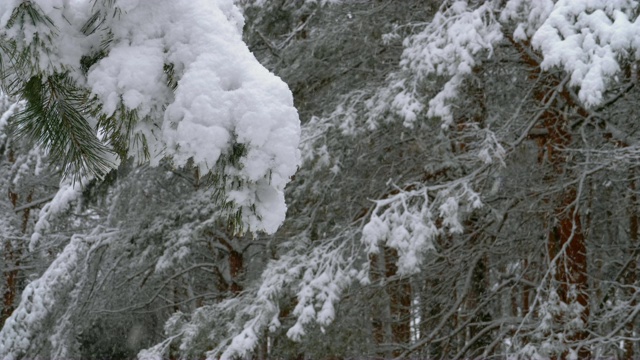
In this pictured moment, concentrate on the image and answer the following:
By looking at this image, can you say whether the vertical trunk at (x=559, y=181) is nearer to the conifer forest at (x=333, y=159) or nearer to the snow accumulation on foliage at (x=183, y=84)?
the conifer forest at (x=333, y=159)

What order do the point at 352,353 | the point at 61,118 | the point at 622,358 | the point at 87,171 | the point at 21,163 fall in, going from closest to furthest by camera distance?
the point at 61,118 → the point at 87,171 → the point at 622,358 → the point at 352,353 → the point at 21,163

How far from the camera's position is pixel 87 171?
1.74 m

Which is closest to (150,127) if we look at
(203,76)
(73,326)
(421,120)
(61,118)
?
(203,76)

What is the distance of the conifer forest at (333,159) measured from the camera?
4.58ft

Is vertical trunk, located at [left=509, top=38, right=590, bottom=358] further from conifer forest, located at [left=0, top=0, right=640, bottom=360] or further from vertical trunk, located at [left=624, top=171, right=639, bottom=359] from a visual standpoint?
vertical trunk, located at [left=624, top=171, right=639, bottom=359]

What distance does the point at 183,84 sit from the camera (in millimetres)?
1349

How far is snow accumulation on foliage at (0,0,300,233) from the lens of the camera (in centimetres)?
133

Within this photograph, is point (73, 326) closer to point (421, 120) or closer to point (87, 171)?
point (421, 120)

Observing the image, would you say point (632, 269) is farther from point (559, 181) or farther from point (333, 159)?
point (333, 159)

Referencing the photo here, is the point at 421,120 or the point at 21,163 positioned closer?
the point at 421,120

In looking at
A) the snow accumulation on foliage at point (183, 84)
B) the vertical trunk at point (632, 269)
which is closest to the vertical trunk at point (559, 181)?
the vertical trunk at point (632, 269)

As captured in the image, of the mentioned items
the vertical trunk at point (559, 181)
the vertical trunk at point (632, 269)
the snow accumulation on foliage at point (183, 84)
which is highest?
the snow accumulation on foliage at point (183, 84)

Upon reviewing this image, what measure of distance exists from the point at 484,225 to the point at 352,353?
205cm

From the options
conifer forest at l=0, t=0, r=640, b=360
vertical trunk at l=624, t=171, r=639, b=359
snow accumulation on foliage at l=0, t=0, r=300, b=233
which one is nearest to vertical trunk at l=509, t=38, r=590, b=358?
conifer forest at l=0, t=0, r=640, b=360
